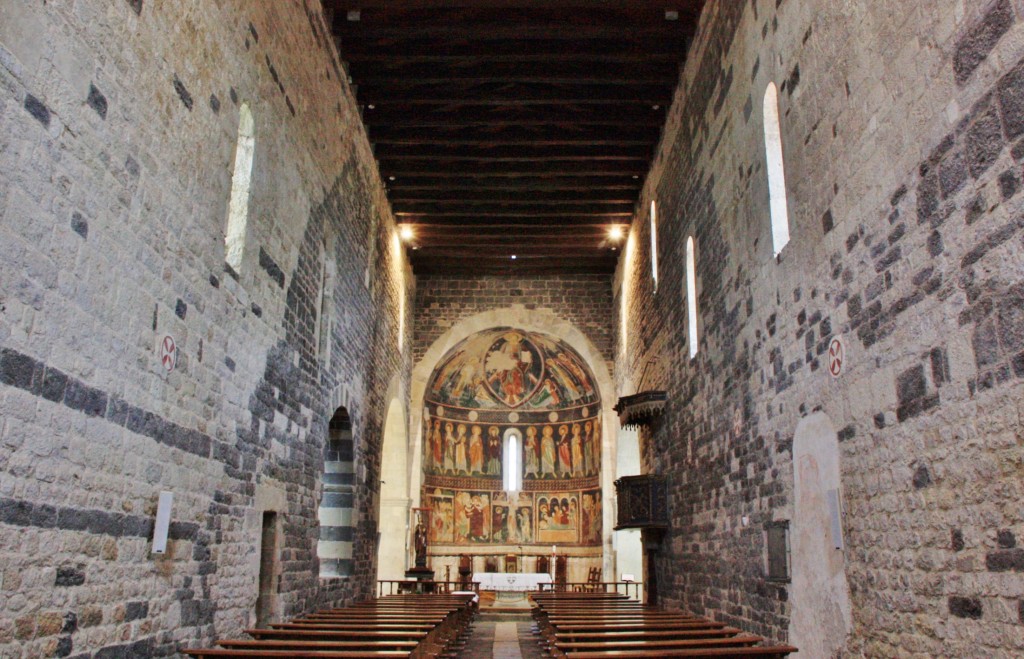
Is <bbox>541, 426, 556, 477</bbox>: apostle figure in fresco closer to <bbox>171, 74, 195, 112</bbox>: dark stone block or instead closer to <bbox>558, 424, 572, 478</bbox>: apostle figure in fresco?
<bbox>558, 424, 572, 478</bbox>: apostle figure in fresco

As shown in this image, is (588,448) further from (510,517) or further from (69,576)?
(69,576)

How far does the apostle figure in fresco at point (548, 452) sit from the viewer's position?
71.8 feet

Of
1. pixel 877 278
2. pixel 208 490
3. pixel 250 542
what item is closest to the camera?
pixel 877 278

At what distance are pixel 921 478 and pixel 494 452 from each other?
1776 centimetres

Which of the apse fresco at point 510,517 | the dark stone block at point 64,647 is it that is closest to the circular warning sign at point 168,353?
the dark stone block at point 64,647

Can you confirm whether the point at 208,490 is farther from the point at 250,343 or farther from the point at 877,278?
the point at 877,278

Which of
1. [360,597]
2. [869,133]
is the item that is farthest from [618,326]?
[869,133]

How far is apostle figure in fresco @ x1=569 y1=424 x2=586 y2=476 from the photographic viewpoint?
21453 millimetres

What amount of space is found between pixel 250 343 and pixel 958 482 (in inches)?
236

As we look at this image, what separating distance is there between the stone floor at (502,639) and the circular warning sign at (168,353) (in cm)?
608

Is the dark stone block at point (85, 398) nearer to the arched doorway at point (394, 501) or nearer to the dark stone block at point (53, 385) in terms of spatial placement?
the dark stone block at point (53, 385)

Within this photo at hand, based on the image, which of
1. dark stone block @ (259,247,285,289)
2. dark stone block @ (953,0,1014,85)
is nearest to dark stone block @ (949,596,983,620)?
dark stone block @ (953,0,1014,85)

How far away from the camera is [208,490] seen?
267 inches

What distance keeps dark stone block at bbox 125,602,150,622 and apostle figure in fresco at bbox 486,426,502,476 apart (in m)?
16.6
